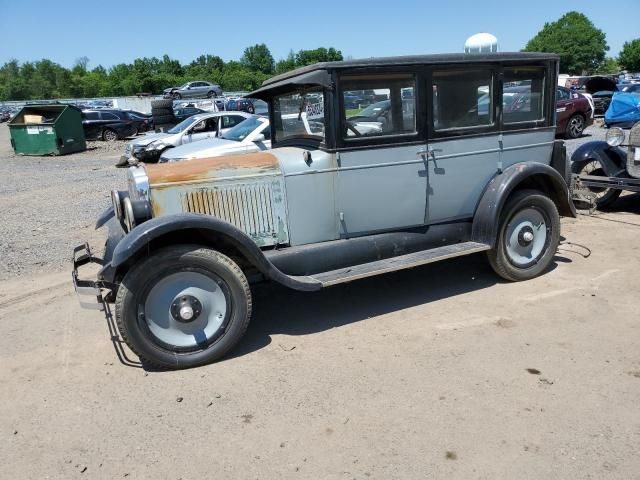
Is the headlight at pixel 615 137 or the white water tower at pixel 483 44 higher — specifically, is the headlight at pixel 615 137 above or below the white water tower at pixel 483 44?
below

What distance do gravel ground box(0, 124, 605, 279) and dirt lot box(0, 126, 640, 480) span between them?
119 centimetres

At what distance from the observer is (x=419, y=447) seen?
2645 mm

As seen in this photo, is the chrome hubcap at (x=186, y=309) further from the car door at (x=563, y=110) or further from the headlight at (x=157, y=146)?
the car door at (x=563, y=110)

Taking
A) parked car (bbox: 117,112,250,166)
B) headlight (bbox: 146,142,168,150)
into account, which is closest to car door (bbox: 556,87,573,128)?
parked car (bbox: 117,112,250,166)

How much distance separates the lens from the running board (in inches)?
152

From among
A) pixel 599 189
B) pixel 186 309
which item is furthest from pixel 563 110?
pixel 186 309

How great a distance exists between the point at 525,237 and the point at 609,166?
3.25 metres

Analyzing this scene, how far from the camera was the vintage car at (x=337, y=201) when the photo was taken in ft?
11.5

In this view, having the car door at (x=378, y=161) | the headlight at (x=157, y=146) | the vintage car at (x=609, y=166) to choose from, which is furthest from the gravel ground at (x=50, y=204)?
the vintage car at (x=609, y=166)

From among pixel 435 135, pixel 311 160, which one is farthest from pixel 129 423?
pixel 435 135

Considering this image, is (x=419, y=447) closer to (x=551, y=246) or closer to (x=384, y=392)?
(x=384, y=392)

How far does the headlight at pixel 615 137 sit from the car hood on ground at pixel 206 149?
5.92 metres

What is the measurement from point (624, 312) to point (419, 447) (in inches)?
96.7

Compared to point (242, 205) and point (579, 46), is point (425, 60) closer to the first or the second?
point (242, 205)
